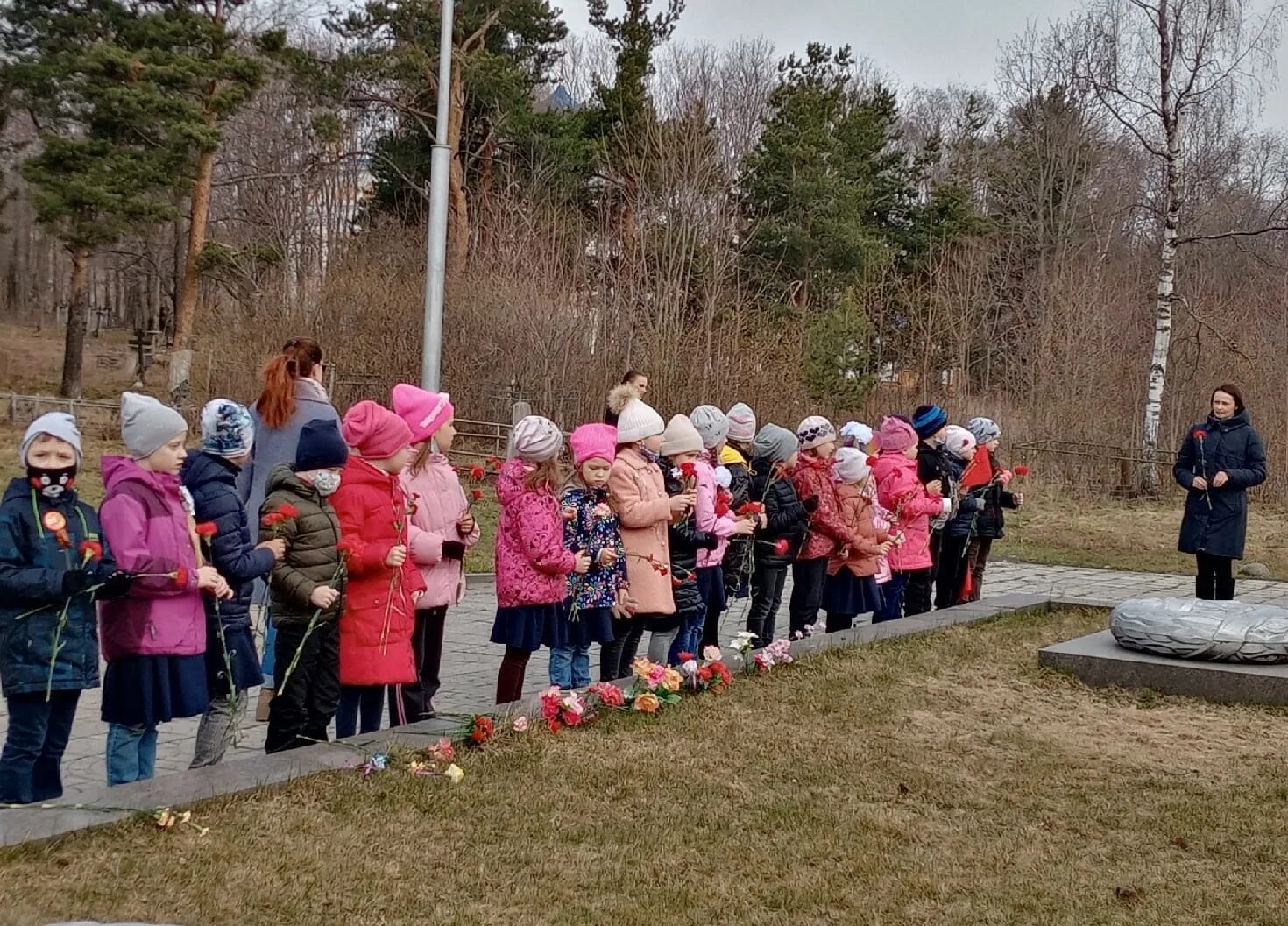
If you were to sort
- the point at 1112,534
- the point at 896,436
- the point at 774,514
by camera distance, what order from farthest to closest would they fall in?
the point at 1112,534 < the point at 896,436 < the point at 774,514

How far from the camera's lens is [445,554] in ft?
23.1

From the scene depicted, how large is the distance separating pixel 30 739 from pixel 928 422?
720 centimetres

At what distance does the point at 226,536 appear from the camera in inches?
224

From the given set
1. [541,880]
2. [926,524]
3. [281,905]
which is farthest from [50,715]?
[926,524]

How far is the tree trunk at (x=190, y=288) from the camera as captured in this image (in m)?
32.2

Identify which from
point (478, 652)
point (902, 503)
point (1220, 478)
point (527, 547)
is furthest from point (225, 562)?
point (1220, 478)

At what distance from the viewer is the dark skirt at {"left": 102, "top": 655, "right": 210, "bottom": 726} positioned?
531 cm

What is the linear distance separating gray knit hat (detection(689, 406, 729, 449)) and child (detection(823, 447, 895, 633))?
106 cm

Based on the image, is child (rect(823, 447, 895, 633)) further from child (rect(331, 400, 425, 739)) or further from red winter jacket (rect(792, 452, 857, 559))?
child (rect(331, 400, 425, 739))

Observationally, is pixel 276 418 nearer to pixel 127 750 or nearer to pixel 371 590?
pixel 371 590

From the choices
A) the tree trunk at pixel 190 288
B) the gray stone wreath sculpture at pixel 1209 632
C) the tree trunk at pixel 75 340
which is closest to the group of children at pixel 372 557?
the gray stone wreath sculpture at pixel 1209 632

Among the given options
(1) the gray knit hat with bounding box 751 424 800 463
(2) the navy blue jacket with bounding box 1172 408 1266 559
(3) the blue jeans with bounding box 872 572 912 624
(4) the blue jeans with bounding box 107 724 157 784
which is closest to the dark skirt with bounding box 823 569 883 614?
(3) the blue jeans with bounding box 872 572 912 624

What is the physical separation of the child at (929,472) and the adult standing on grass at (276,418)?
4.85m

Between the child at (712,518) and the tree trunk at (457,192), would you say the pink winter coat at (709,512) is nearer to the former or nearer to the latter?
the child at (712,518)
